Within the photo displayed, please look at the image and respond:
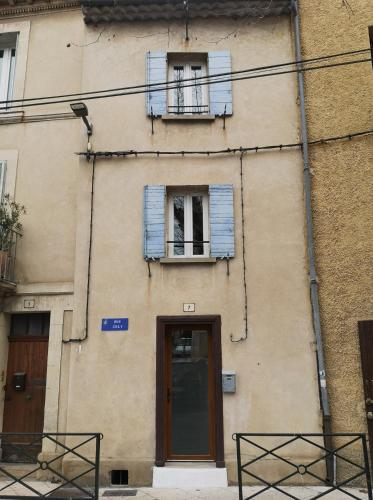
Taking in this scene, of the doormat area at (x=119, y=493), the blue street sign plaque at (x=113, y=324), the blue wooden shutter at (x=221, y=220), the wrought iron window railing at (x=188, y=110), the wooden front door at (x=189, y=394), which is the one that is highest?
the wrought iron window railing at (x=188, y=110)

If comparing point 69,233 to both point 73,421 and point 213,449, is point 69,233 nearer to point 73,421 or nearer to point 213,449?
point 73,421

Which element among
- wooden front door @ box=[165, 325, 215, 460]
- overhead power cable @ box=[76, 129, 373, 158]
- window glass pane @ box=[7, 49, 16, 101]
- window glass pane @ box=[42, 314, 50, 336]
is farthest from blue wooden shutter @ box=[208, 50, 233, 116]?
window glass pane @ box=[42, 314, 50, 336]

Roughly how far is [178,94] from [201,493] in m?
6.87

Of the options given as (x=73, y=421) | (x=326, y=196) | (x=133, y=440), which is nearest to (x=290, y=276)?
(x=326, y=196)

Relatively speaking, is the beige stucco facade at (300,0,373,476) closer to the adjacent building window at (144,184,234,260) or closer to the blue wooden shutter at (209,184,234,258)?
the blue wooden shutter at (209,184,234,258)

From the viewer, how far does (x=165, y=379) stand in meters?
7.29

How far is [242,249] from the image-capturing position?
757 centimetres

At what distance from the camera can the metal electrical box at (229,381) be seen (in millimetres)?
7000

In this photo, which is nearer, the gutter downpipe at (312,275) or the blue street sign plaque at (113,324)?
the gutter downpipe at (312,275)

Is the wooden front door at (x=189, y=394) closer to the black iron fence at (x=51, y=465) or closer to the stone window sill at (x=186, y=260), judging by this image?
the stone window sill at (x=186, y=260)

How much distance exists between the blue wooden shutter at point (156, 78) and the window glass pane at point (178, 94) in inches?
10.8

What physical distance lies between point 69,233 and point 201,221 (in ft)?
8.24

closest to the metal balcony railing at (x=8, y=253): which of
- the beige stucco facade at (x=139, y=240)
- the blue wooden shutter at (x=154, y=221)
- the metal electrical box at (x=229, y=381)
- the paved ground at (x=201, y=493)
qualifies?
the beige stucco facade at (x=139, y=240)

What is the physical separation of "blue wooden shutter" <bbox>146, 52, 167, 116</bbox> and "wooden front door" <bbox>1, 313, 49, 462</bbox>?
4.38 metres
